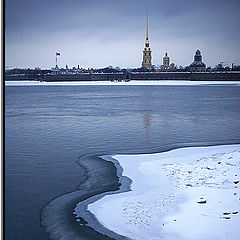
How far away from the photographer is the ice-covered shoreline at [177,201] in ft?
14.3

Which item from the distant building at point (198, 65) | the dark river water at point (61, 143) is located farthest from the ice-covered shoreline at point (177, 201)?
the distant building at point (198, 65)

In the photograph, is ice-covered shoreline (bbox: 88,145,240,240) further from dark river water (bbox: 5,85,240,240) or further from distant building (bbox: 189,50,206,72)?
distant building (bbox: 189,50,206,72)

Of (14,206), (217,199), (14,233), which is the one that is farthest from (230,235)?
(14,206)

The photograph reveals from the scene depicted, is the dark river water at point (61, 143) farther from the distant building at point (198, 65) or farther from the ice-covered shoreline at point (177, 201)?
the distant building at point (198, 65)

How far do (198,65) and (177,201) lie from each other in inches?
3707

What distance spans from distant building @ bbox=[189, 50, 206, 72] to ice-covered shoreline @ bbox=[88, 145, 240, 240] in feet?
294

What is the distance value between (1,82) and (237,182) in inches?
188

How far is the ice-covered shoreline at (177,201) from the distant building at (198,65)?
89.7m

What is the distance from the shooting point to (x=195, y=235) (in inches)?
164

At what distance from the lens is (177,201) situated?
530 cm

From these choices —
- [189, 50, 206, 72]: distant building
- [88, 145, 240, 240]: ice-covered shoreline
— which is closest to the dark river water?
[88, 145, 240, 240]: ice-covered shoreline

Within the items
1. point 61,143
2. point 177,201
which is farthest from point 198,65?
point 177,201

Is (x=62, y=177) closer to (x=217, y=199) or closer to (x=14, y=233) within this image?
(x=14, y=233)

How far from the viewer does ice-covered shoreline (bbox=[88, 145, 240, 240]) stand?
436 centimetres
